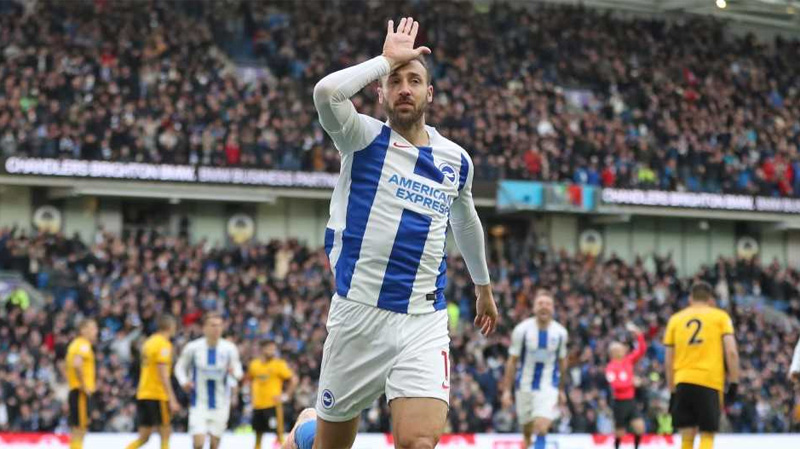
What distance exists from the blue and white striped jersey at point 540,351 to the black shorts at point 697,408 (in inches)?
98.6

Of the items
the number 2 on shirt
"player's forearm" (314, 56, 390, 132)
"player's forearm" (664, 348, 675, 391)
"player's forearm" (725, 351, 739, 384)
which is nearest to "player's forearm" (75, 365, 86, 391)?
"player's forearm" (664, 348, 675, 391)

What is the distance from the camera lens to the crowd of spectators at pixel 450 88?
2994 cm

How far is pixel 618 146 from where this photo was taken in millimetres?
36219

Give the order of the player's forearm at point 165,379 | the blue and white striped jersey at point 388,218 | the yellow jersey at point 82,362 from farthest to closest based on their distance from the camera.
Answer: the yellow jersey at point 82,362 < the player's forearm at point 165,379 < the blue and white striped jersey at point 388,218

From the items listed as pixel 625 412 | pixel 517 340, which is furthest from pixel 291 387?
pixel 517 340

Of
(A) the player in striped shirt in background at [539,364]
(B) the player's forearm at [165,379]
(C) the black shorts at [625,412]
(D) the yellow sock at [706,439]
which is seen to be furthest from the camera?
(C) the black shorts at [625,412]

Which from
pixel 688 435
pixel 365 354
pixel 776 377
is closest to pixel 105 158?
pixel 776 377

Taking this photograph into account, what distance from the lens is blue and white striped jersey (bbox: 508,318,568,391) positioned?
1537cm

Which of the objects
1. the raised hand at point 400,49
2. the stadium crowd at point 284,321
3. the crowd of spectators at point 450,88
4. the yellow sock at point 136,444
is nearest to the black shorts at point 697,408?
the yellow sock at point 136,444

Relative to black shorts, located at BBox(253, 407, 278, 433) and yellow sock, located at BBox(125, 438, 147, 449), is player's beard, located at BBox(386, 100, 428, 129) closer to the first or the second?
yellow sock, located at BBox(125, 438, 147, 449)

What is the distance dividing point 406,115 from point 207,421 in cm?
1102

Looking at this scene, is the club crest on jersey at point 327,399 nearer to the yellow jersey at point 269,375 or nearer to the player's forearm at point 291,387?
the yellow jersey at point 269,375

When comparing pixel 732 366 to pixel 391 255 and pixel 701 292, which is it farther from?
pixel 391 255

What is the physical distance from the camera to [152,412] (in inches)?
651
